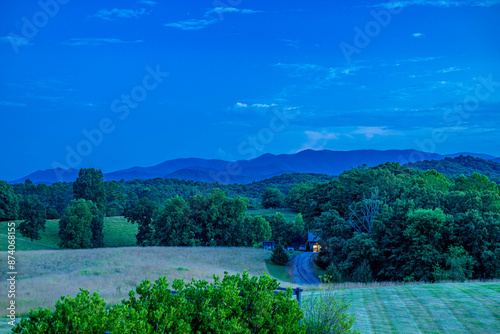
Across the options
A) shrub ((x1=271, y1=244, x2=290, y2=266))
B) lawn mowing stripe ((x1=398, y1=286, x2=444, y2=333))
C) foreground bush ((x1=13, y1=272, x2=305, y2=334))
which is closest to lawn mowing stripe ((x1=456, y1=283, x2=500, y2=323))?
lawn mowing stripe ((x1=398, y1=286, x2=444, y2=333))

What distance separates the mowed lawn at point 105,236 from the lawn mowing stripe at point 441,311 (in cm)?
5129

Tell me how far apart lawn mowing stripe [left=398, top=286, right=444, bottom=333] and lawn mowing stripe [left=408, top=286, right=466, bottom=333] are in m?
0.15

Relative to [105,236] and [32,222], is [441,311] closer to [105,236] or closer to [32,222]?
[32,222]

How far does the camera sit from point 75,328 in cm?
546

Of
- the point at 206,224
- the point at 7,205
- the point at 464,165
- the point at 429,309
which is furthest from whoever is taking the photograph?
the point at 464,165

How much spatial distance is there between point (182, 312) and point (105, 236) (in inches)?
2483

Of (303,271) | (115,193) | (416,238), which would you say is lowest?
(303,271)

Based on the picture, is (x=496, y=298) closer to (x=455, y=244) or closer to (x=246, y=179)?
(x=455, y=244)

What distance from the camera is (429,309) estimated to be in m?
14.6

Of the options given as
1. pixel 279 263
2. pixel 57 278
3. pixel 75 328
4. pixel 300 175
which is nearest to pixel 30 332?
pixel 75 328

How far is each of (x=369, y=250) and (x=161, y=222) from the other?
107 feet

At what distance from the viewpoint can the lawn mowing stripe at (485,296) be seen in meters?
14.1

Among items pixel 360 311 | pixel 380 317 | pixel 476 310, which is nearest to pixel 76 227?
pixel 360 311

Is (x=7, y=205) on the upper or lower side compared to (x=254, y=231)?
upper
